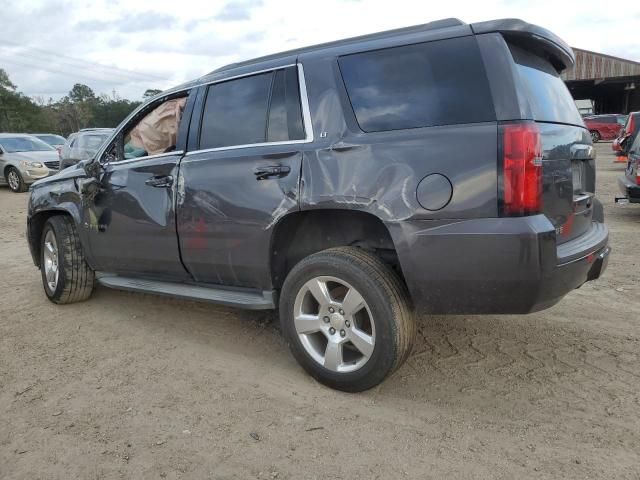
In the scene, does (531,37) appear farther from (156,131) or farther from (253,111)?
(156,131)

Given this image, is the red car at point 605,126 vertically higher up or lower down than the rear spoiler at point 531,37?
lower down

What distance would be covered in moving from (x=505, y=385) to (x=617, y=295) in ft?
7.09

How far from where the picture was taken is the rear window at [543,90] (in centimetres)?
271

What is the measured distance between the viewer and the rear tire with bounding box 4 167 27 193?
1507cm

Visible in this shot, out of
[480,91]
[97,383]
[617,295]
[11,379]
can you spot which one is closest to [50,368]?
[11,379]

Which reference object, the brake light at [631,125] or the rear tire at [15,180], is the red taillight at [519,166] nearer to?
the brake light at [631,125]

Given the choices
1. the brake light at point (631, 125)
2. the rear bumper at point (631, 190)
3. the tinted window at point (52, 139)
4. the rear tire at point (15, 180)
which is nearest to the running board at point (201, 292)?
the rear bumper at point (631, 190)

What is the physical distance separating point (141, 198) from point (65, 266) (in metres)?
1.26

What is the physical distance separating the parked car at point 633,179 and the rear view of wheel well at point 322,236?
6.42 m

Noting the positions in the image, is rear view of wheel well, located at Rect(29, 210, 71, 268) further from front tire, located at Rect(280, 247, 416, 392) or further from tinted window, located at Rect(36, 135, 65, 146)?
tinted window, located at Rect(36, 135, 65, 146)

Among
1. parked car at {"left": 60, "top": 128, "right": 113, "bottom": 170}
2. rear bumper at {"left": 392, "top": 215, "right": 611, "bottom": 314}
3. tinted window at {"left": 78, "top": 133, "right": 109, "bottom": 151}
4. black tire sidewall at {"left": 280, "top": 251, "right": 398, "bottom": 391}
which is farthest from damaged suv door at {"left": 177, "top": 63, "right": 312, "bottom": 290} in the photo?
tinted window at {"left": 78, "top": 133, "right": 109, "bottom": 151}

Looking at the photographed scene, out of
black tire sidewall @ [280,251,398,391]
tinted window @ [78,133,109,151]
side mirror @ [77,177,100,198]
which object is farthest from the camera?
tinted window @ [78,133,109,151]

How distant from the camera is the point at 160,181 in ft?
12.5

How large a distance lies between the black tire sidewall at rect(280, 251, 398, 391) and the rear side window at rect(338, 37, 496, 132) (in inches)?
31.7
